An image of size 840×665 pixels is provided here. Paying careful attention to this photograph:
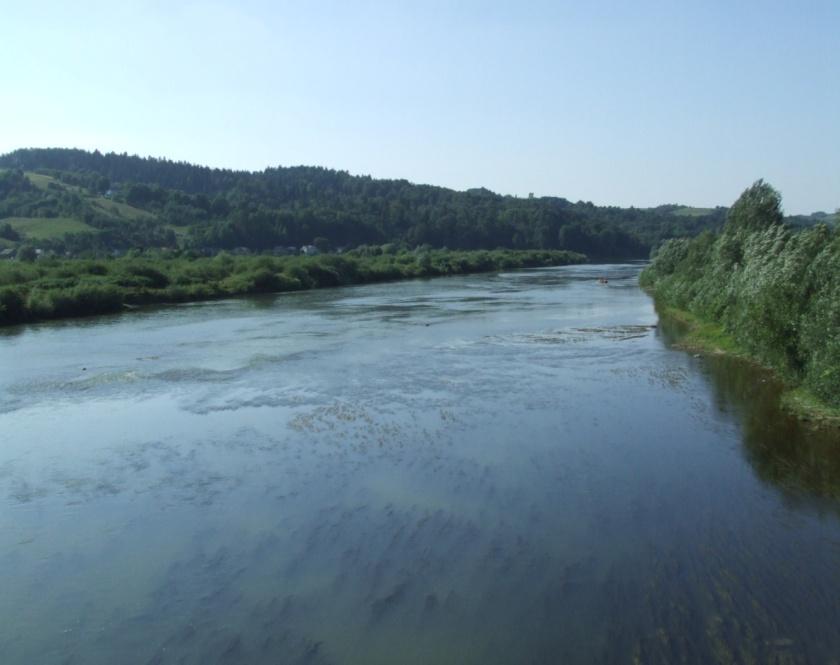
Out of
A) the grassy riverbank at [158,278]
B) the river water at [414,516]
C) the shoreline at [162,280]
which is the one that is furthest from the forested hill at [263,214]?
the river water at [414,516]

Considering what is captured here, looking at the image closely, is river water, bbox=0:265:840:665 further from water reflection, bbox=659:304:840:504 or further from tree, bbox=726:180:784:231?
tree, bbox=726:180:784:231

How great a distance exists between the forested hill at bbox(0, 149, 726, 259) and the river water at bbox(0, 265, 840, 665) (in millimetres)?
71596

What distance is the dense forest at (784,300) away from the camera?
16625 millimetres

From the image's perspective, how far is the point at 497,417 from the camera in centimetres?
1814

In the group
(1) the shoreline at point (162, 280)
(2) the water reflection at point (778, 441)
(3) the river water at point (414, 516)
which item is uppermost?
(2) the water reflection at point (778, 441)

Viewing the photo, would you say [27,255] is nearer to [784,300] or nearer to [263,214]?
[263,214]

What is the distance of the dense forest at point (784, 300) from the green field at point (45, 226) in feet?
241

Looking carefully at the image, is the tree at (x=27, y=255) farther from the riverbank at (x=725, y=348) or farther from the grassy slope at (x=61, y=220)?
the riverbank at (x=725, y=348)

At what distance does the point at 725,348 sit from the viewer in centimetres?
2698

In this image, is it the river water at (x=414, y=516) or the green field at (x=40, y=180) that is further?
the green field at (x=40, y=180)

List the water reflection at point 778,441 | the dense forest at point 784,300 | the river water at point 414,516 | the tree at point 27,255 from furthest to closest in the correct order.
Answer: the tree at point 27,255 → the dense forest at point 784,300 → the water reflection at point 778,441 → the river water at point 414,516

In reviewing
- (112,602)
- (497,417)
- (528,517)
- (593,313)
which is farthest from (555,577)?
(593,313)

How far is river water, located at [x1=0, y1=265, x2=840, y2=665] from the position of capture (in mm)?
8641

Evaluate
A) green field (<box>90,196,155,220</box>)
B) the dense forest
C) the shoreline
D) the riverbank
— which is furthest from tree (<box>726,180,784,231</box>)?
green field (<box>90,196,155,220</box>)
